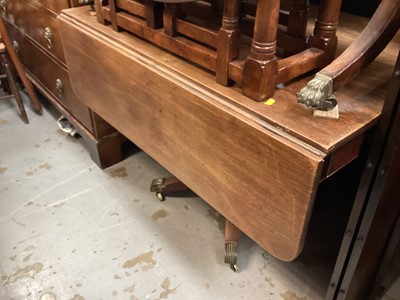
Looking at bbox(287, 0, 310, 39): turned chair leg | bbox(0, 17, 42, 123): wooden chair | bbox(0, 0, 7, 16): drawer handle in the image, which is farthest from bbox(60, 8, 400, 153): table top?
bbox(0, 0, 7, 16): drawer handle

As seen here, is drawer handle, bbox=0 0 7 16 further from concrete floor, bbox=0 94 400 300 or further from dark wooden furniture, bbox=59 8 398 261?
dark wooden furniture, bbox=59 8 398 261

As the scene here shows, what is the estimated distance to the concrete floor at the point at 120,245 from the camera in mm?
1311

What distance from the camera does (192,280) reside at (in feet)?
4.38

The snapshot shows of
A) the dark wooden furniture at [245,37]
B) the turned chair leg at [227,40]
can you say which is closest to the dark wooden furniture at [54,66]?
the dark wooden furniture at [245,37]

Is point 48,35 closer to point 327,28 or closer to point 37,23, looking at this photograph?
point 37,23

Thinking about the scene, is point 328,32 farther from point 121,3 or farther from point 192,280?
point 192,280

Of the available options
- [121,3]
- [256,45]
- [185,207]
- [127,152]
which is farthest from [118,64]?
[127,152]

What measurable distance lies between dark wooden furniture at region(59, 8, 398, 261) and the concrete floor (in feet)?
1.41

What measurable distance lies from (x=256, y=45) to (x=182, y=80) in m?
0.24

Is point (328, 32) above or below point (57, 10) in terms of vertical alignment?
above

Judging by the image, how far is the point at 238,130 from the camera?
848 millimetres

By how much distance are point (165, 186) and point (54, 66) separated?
0.78 meters

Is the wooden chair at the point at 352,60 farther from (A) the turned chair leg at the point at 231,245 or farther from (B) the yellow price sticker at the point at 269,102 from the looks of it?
(A) the turned chair leg at the point at 231,245

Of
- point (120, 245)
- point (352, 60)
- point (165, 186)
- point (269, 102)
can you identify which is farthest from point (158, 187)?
point (352, 60)
